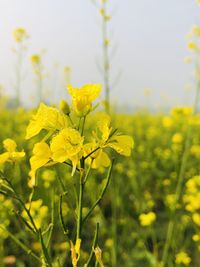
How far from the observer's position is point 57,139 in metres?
0.83

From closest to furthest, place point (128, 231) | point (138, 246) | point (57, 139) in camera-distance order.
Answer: point (57, 139)
point (138, 246)
point (128, 231)

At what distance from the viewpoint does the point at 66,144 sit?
32.0 inches

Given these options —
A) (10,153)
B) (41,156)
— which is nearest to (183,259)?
(10,153)

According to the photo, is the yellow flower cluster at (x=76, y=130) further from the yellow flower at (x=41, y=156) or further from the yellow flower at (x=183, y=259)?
the yellow flower at (x=183, y=259)

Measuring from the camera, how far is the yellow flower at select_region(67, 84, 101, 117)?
88cm

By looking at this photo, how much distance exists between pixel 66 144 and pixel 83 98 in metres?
0.12

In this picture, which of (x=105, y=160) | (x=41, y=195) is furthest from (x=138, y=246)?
(x=105, y=160)

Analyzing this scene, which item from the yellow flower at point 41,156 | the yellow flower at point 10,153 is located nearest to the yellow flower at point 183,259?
the yellow flower at point 10,153

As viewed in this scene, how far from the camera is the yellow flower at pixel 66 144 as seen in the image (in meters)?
0.82

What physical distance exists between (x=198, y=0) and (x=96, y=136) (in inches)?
84.3

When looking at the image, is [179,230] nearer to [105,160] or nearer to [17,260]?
[17,260]

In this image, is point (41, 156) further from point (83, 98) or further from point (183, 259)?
point (183, 259)

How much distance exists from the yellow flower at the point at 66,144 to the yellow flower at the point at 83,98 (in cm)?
7

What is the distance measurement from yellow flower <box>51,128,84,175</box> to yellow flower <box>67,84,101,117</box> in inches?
2.8
